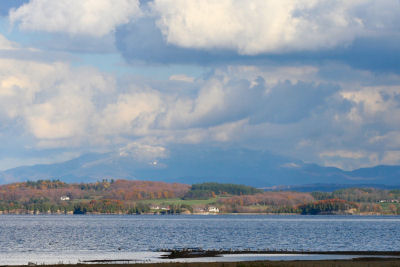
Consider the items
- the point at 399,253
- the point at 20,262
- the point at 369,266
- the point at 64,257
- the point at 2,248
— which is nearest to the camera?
the point at 369,266

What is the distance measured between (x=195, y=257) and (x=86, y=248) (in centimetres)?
3084

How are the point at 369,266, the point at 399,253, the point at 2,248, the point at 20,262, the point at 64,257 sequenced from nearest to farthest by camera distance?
the point at 369,266
the point at 20,262
the point at 64,257
the point at 399,253
the point at 2,248

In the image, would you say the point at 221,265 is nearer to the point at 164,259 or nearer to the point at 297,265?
the point at 297,265

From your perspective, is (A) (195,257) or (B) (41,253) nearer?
(A) (195,257)

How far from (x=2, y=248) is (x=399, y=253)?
233ft

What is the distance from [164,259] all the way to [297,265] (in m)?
24.8

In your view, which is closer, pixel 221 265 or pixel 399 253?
pixel 221 265

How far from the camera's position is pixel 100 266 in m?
83.3

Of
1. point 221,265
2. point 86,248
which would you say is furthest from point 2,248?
point 221,265

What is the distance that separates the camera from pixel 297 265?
83.1m

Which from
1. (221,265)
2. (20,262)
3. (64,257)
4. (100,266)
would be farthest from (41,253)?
(221,265)

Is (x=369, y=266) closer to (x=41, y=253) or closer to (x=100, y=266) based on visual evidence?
(x=100, y=266)

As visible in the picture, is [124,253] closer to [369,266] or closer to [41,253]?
Answer: [41,253]

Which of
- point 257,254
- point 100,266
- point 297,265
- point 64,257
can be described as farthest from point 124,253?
point 297,265
